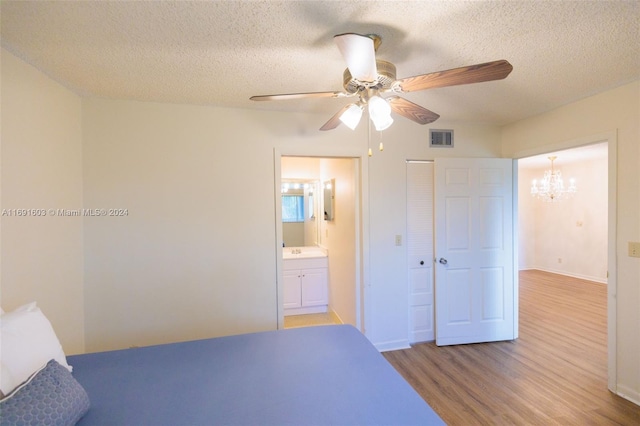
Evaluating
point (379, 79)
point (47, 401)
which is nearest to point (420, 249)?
point (379, 79)

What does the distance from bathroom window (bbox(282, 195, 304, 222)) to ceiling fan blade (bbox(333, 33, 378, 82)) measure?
3.30 metres

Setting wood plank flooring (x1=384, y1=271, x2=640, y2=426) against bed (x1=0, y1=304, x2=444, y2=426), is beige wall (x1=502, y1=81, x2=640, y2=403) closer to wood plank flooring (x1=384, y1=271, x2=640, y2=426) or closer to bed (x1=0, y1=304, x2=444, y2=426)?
wood plank flooring (x1=384, y1=271, x2=640, y2=426)

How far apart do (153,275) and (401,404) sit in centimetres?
218

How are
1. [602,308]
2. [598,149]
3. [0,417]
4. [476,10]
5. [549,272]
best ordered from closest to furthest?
[0,417] < [476,10] < [602,308] < [598,149] < [549,272]

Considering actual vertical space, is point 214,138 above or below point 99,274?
above

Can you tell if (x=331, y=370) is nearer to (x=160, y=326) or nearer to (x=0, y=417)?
(x=0, y=417)

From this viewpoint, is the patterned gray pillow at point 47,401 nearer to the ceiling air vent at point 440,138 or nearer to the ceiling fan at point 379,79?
the ceiling fan at point 379,79

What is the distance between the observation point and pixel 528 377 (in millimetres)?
2424

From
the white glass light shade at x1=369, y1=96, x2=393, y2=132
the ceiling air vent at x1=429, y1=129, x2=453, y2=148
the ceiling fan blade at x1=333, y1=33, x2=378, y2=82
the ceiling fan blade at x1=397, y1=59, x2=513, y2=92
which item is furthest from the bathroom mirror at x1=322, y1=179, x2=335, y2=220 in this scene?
the ceiling fan blade at x1=333, y1=33, x2=378, y2=82

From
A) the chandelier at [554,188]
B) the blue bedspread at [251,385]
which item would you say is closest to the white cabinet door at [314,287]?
the blue bedspread at [251,385]

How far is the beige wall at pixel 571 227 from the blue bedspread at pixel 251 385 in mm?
5914

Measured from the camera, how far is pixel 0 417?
36.7 inches

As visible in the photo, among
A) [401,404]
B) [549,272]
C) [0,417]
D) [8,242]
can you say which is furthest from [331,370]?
[549,272]

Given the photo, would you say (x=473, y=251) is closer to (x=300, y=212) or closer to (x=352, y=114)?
(x=352, y=114)
